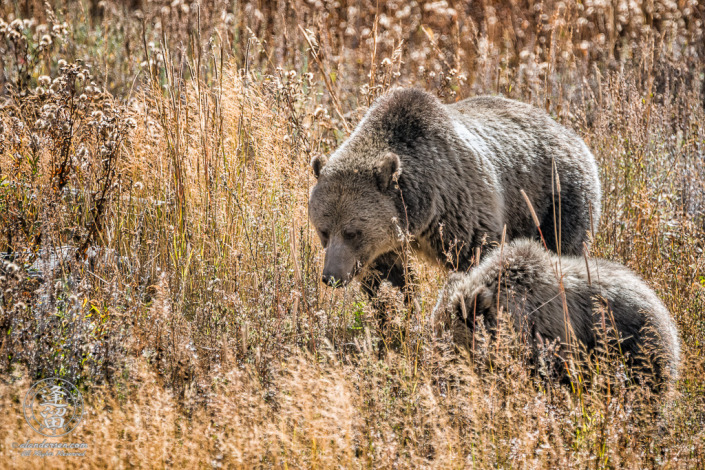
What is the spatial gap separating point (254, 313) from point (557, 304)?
1.71 m

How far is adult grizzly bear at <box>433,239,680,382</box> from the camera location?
12.1ft

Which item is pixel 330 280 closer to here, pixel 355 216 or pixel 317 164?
pixel 355 216

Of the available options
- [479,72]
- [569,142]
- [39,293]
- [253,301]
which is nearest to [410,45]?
[479,72]

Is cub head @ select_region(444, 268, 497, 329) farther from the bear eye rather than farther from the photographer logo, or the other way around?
the photographer logo

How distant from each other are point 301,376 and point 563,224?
2.75 m

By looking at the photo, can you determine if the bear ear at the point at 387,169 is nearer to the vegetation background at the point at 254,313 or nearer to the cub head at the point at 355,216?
the cub head at the point at 355,216

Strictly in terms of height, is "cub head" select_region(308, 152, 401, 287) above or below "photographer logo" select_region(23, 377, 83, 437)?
above

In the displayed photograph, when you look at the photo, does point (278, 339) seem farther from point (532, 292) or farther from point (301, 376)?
point (532, 292)

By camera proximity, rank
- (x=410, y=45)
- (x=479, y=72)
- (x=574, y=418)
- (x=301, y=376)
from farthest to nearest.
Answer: (x=410, y=45) < (x=479, y=72) < (x=301, y=376) < (x=574, y=418)

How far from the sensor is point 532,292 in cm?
385

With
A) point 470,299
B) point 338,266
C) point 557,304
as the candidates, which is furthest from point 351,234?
point 557,304

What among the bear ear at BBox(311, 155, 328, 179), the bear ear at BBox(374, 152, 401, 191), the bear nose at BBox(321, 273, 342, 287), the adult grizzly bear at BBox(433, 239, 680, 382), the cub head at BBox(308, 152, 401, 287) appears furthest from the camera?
the bear ear at BBox(311, 155, 328, 179)

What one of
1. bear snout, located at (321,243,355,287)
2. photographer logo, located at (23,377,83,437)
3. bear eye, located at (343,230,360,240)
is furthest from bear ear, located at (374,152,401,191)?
photographer logo, located at (23,377,83,437)

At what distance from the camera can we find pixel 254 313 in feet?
13.0
